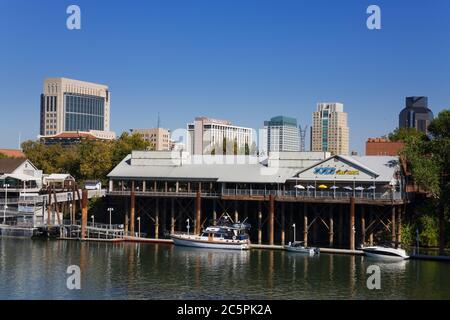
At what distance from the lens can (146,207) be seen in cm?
9038

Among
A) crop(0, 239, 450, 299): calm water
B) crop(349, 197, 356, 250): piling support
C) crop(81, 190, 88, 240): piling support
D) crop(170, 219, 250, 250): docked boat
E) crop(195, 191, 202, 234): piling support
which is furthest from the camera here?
crop(81, 190, 88, 240): piling support

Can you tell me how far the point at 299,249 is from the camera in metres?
75.1

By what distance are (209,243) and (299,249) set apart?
34.3 ft

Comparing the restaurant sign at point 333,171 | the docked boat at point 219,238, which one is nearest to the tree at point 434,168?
the restaurant sign at point 333,171

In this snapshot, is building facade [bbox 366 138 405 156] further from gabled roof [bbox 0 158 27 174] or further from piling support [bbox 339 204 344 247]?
gabled roof [bbox 0 158 27 174]

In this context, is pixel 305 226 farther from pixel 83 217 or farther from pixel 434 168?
pixel 83 217

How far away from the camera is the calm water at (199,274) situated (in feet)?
172

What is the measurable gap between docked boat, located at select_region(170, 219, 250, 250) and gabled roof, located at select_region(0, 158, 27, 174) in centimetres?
3545

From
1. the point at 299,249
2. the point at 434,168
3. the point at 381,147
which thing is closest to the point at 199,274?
the point at 299,249

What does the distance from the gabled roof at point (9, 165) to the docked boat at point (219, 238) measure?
116ft

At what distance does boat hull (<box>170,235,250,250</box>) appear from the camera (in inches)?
3041

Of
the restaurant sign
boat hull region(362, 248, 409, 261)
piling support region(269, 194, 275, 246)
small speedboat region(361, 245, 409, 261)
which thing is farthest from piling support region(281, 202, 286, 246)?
boat hull region(362, 248, 409, 261)
